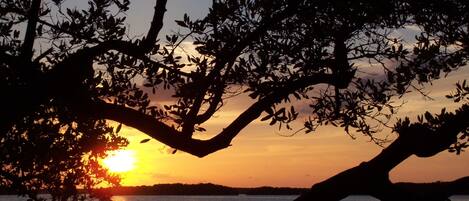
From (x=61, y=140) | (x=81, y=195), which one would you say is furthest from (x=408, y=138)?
(x=81, y=195)

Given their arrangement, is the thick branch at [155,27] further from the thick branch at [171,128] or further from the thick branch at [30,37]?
the thick branch at [30,37]

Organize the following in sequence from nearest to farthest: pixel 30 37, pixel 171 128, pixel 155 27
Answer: pixel 171 128
pixel 30 37
pixel 155 27

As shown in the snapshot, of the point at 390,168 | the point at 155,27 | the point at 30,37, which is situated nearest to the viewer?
the point at 390,168

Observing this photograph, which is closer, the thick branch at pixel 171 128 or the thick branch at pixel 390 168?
the thick branch at pixel 390 168

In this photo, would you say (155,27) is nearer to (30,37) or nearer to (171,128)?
(171,128)

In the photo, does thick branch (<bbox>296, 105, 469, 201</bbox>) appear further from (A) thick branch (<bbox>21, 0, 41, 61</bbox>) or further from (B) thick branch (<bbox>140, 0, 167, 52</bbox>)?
(A) thick branch (<bbox>21, 0, 41, 61</bbox>)

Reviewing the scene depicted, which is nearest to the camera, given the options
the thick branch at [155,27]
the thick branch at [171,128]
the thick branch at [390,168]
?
the thick branch at [390,168]

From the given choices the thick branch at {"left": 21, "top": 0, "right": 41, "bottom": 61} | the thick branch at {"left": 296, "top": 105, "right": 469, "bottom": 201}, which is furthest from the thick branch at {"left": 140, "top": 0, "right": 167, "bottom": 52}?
the thick branch at {"left": 296, "top": 105, "right": 469, "bottom": 201}

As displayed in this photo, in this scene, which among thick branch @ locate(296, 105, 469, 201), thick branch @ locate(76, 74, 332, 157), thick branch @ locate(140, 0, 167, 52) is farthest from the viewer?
thick branch @ locate(140, 0, 167, 52)

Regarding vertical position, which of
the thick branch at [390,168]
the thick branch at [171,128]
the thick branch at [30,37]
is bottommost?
the thick branch at [390,168]

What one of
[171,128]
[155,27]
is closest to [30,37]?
[155,27]

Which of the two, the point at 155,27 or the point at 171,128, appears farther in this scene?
the point at 155,27

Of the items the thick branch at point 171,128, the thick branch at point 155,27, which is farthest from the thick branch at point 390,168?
the thick branch at point 155,27

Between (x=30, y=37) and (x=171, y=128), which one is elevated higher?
(x=30, y=37)
